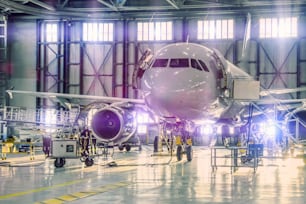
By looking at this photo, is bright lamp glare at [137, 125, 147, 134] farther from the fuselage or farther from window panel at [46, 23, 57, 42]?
the fuselage

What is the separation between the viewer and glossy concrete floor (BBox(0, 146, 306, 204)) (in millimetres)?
11656

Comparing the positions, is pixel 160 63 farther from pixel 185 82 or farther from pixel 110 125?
pixel 110 125

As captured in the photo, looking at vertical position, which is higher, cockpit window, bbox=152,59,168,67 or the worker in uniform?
cockpit window, bbox=152,59,168,67

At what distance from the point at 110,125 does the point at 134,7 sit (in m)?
21.6

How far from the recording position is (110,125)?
23.0 meters

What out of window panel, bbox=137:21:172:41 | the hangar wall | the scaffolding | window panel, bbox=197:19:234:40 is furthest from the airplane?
window panel, bbox=137:21:172:41

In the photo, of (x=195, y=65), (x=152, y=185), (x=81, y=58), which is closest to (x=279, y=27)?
(x=81, y=58)

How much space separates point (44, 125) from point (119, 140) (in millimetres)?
18889

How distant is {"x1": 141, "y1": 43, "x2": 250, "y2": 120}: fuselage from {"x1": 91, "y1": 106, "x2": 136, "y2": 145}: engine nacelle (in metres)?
4.75

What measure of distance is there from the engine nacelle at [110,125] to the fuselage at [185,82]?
4754 mm

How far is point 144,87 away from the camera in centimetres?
1764

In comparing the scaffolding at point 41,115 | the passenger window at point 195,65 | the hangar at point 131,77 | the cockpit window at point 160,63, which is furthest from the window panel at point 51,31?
the passenger window at point 195,65

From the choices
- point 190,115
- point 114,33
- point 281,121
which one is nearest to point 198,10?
point 114,33

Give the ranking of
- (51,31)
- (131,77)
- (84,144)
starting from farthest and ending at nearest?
(51,31), (131,77), (84,144)
